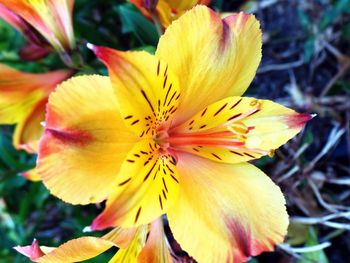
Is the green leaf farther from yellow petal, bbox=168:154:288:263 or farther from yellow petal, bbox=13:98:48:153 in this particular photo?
yellow petal, bbox=168:154:288:263

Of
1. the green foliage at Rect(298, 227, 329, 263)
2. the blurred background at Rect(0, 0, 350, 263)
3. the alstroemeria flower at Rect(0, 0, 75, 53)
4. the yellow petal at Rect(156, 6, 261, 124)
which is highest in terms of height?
the alstroemeria flower at Rect(0, 0, 75, 53)

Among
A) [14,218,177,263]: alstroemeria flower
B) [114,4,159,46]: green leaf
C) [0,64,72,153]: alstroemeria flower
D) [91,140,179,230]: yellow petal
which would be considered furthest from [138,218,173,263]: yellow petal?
[114,4,159,46]: green leaf

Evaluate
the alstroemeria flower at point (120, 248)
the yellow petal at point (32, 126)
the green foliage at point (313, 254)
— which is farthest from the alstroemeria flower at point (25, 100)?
the green foliage at point (313, 254)

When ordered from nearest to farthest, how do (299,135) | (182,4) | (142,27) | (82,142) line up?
(82,142)
(182,4)
(142,27)
(299,135)

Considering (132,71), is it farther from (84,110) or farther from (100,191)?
(100,191)

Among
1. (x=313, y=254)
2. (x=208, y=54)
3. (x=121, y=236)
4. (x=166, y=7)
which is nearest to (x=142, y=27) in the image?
(x=166, y=7)

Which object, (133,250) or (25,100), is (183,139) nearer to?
(133,250)

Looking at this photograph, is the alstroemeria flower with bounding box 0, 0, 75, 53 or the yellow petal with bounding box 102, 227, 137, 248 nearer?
the yellow petal with bounding box 102, 227, 137, 248
